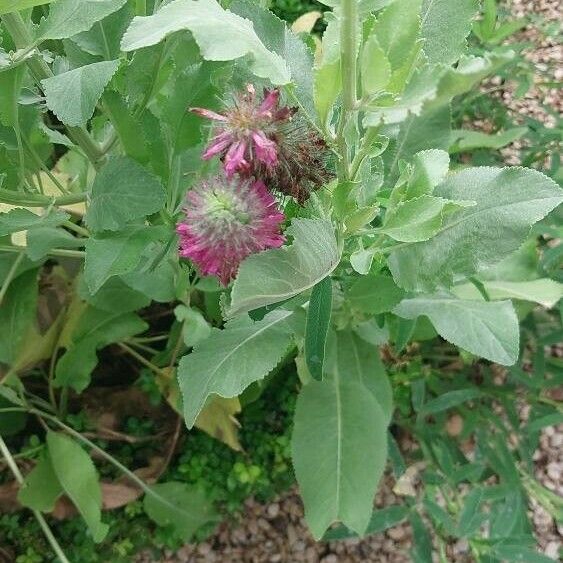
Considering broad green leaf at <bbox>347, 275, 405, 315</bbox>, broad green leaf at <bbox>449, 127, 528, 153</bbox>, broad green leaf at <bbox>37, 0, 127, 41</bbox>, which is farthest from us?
broad green leaf at <bbox>449, 127, 528, 153</bbox>

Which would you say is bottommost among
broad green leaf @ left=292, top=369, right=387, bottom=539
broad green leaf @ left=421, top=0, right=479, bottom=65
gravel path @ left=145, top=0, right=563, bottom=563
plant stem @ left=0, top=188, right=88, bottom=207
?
gravel path @ left=145, top=0, right=563, bottom=563

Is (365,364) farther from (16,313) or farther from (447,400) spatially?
(16,313)

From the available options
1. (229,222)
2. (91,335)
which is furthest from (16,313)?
(229,222)

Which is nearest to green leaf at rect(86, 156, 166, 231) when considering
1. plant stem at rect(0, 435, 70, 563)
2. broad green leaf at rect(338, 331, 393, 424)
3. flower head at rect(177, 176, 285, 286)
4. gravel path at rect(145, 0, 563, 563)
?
flower head at rect(177, 176, 285, 286)

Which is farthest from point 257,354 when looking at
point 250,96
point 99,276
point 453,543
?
point 453,543

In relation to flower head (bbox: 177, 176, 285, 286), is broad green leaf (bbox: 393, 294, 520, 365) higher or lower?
lower

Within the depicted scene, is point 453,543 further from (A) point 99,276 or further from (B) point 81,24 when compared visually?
(B) point 81,24

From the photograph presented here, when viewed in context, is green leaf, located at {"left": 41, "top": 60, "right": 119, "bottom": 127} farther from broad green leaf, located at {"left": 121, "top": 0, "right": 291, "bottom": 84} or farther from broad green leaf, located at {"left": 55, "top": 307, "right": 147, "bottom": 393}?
broad green leaf, located at {"left": 55, "top": 307, "right": 147, "bottom": 393}
